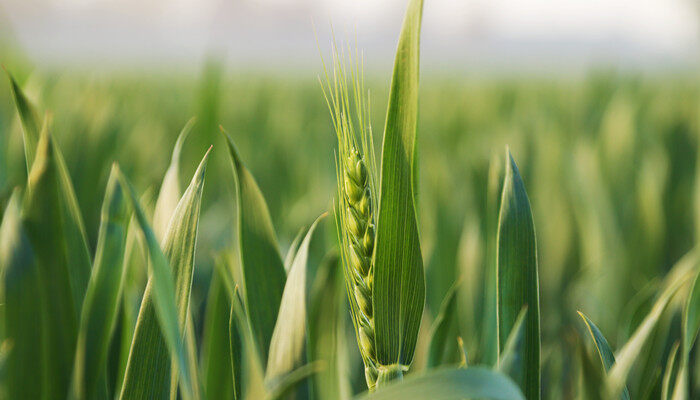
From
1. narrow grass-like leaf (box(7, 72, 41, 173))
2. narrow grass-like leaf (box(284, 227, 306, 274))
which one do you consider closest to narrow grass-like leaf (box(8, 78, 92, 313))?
narrow grass-like leaf (box(7, 72, 41, 173))

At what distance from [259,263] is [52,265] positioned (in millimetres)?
110

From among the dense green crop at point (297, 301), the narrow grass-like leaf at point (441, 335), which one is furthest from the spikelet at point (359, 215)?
the narrow grass-like leaf at point (441, 335)

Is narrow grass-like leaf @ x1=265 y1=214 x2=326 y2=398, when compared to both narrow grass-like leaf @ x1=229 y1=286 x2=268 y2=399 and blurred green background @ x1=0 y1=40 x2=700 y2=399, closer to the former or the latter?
narrow grass-like leaf @ x1=229 y1=286 x2=268 y2=399

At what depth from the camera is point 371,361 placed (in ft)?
0.80

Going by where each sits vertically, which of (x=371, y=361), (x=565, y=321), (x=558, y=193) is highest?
(x=371, y=361)

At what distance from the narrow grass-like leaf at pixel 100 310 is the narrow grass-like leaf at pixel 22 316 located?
0.02 m

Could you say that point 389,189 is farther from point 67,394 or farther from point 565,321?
point 565,321

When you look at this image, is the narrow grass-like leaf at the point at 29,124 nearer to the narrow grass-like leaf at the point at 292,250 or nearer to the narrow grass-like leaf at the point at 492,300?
the narrow grass-like leaf at the point at 292,250

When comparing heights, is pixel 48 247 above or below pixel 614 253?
above

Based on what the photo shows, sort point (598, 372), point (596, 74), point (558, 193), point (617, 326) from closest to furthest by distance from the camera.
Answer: point (598, 372)
point (617, 326)
point (558, 193)
point (596, 74)

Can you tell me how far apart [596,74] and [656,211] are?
5.31ft

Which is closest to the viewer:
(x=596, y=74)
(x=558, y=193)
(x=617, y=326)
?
(x=617, y=326)

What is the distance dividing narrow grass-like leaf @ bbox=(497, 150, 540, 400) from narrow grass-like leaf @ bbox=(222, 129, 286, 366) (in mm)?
110

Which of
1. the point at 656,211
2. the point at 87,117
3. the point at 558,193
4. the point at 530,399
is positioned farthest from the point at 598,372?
the point at 87,117
